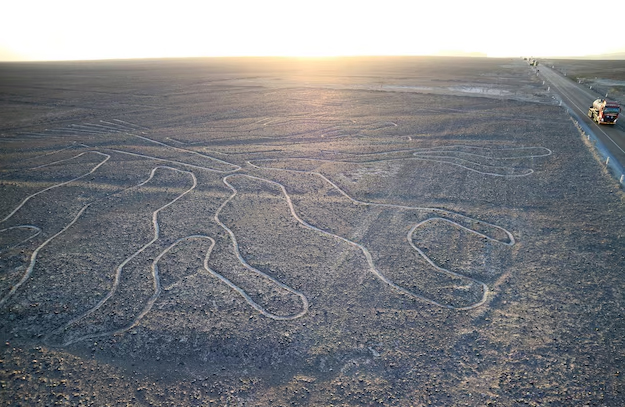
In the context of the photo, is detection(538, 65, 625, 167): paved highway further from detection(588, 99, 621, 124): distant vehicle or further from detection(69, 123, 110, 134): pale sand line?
detection(69, 123, 110, 134): pale sand line

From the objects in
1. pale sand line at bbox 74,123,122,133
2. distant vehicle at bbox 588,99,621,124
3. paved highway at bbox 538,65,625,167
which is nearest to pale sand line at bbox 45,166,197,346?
pale sand line at bbox 74,123,122,133

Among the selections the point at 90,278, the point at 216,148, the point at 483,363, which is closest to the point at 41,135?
the point at 216,148

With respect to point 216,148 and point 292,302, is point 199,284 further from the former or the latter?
point 216,148

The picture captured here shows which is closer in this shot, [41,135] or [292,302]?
[292,302]

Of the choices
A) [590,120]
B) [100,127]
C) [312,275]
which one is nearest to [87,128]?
[100,127]

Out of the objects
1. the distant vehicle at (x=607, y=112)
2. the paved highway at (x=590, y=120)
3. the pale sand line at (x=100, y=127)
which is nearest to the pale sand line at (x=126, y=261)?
the pale sand line at (x=100, y=127)

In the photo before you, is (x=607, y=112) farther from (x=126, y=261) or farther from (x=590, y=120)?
(x=126, y=261)
